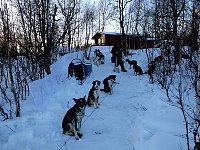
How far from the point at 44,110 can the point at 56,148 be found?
8.70 ft

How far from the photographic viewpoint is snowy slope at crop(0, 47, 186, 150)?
5.44 m

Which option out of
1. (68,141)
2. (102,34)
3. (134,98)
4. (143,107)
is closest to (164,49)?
(134,98)

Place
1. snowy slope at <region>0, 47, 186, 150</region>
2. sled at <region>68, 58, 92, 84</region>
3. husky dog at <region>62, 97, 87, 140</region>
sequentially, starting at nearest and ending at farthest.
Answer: snowy slope at <region>0, 47, 186, 150</region>, husky dog at <region>62, 97, 87, 140</region>, sled at <region>68, 58, 92, 84</region>

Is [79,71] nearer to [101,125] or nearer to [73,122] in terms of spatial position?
[101,125]

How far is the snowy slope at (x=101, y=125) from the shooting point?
5.44 meters

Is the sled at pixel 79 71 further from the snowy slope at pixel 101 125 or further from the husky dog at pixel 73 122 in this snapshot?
the husky dog at pixel 73 122

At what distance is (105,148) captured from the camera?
216 inches

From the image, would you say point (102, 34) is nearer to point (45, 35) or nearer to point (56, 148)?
point (45, 35)

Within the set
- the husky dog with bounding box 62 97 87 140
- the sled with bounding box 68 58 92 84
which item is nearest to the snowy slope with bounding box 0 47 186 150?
the husky dog with bounding box 62 97 87 140

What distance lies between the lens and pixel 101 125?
702cm

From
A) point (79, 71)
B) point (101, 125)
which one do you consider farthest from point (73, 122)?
point (79, 71)

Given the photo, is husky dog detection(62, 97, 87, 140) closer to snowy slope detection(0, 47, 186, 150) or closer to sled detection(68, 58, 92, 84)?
snowy slope detection(0, 47, 186, 150)

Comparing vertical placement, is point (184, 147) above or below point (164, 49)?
below

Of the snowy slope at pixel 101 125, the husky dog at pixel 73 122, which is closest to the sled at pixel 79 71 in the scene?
the snowy slope at pixel 101 125
